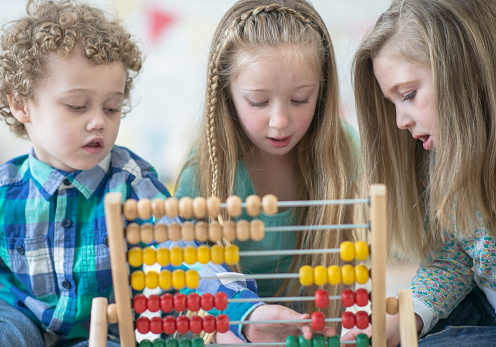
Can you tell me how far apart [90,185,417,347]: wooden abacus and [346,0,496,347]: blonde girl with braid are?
26 centimetres

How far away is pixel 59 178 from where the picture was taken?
129cm

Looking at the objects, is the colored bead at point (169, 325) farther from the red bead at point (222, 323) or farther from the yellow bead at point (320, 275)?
the yellow bead at point (320, 275)

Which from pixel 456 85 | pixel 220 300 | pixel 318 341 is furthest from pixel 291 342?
pixel 456 85

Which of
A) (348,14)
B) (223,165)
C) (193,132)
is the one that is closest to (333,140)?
(223,165)

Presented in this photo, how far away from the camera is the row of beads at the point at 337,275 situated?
962mm

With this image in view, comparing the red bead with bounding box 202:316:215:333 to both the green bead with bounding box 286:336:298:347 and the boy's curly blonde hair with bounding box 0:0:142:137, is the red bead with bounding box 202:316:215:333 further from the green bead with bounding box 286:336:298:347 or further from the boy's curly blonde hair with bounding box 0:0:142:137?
the boy's curly blonde hair with bounding box 0:0:142:137

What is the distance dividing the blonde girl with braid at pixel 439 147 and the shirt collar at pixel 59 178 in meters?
0.67

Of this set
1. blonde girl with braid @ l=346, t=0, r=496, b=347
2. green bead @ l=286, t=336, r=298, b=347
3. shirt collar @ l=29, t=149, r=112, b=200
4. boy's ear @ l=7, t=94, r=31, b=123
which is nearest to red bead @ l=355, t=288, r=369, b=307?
green bead @ l=286, t=336, r=298, b=347

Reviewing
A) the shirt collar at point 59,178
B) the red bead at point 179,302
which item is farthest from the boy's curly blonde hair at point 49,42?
the red bead at point 179,302

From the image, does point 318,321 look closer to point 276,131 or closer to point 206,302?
point 206,302

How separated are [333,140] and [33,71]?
0.75 meters

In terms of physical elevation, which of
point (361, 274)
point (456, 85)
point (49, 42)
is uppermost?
point (49, 42)

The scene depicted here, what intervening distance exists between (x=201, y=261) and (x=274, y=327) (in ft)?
0.85

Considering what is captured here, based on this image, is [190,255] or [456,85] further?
[456,85]
